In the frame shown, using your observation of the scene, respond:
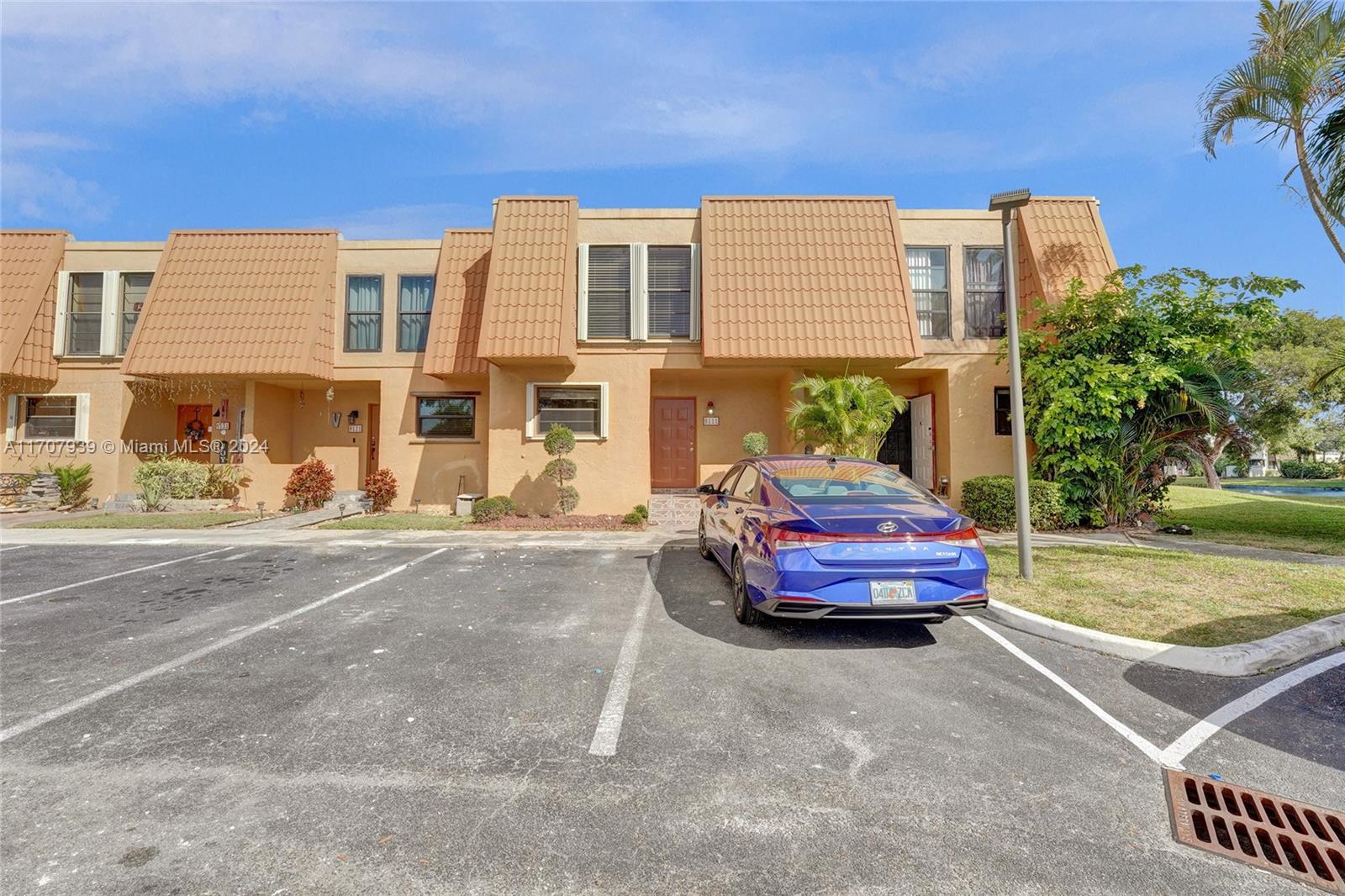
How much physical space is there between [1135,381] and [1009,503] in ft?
10.6

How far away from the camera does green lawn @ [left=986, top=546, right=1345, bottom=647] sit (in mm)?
5164

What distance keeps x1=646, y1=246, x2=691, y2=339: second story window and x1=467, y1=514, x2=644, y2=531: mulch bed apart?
4651mm

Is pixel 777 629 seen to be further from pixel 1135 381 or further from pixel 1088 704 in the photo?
pixel 1135 381

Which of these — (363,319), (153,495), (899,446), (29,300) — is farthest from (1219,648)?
(29,300)

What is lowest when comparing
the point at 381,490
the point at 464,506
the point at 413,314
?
the point at 464,506

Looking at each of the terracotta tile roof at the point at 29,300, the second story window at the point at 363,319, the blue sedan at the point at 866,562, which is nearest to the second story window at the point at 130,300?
the terracotta tile roof at the point at 29,300

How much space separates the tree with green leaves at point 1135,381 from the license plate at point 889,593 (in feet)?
29.0

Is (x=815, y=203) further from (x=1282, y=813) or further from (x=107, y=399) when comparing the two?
(x=107, y=399)

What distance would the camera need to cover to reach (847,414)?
11594 millimetres

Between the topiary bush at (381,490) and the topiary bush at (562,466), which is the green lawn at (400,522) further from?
the topiary bush at (562,466)

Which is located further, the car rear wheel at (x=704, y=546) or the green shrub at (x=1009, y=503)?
the green shrub at (x=1009, y=503)

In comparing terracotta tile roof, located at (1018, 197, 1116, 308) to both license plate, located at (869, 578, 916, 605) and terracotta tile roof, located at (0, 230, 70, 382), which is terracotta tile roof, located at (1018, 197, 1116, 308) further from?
terracotta tile roof, located at (0, 230, 70, 382)

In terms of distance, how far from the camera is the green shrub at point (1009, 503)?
10.9m

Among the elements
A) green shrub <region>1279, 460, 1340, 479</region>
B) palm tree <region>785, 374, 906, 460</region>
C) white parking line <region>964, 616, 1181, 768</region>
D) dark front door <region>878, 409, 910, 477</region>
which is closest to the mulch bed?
palm tree <region>785, 374, 906, 460</region>
